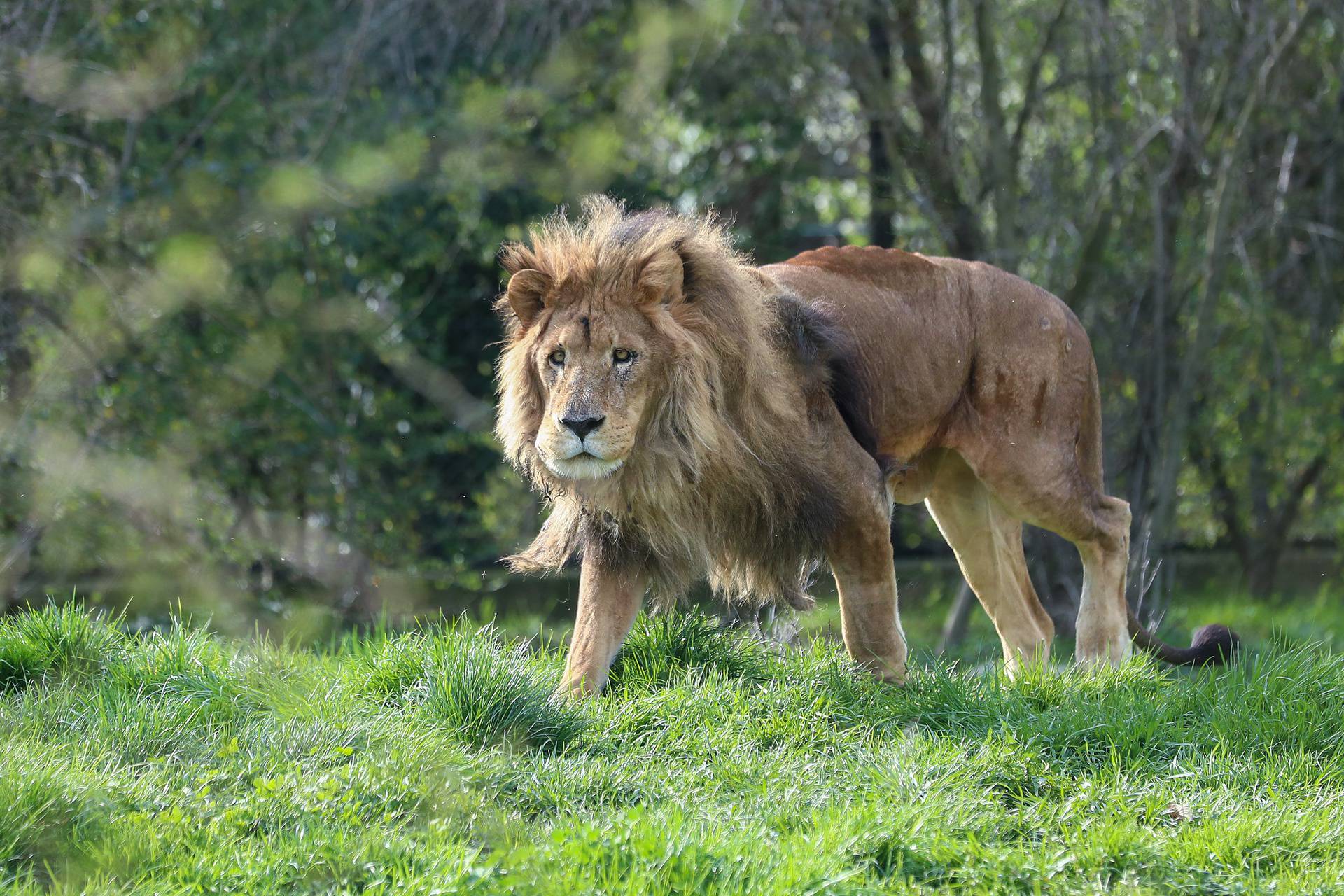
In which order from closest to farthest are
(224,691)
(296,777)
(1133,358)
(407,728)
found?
(296,777) → (407,728) → (224,691) → (1133,358)

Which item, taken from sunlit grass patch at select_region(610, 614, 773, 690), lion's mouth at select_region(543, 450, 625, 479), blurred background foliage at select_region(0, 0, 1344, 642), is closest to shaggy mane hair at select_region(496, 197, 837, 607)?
sunlit grass patch at select_region(610, 614, 773, 690)

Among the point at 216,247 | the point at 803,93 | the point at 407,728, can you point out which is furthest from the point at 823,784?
the point at 803,93

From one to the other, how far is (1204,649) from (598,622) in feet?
7.44

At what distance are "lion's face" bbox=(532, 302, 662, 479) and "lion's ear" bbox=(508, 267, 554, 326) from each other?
0.11m

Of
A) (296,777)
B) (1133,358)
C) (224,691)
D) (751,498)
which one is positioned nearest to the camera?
(296,777)

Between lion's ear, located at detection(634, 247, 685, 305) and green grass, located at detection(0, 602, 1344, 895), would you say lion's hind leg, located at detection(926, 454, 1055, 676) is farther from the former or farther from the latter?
lion's ear, located at detection(634, 247, 685, 305)

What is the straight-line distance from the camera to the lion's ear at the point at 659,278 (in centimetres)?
455

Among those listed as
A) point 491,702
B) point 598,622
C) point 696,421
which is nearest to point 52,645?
point 491,702

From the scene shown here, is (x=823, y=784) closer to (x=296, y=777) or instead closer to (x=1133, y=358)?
(x=296, y=777)

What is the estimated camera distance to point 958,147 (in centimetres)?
1005

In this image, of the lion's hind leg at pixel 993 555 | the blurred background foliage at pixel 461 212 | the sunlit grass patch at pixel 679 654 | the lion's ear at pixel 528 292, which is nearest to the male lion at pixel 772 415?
the lion's ear at pixel 528 292

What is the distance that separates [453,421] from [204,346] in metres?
1.76

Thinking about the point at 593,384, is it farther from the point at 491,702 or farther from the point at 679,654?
the point at 679,654

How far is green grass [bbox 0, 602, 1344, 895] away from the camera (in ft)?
10.8
